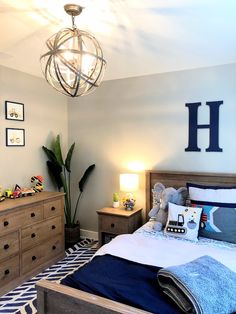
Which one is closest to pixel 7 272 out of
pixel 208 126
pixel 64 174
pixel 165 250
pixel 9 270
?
pixel 9 270

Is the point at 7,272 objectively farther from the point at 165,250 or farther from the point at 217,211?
the point at 217,211

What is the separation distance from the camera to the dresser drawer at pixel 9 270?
8.48 feet

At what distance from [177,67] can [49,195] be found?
225cm

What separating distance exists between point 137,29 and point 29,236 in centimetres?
238

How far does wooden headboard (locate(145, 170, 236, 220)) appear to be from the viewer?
120 inches

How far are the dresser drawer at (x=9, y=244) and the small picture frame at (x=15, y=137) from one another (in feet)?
3.71

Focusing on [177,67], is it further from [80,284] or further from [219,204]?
[80,284]

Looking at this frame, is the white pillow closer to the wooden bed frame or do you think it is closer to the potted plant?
the wooden bed frame

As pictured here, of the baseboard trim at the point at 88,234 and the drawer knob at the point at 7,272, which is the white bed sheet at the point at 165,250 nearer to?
the drawer knob at the point at 7,272

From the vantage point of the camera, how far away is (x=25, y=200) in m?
2.96

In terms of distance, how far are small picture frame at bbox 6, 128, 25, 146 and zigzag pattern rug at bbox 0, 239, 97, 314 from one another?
5.23 feet

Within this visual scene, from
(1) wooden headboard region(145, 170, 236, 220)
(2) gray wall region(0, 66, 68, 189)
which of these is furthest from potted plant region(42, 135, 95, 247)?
(1) wooden headboard region(145, 170, 236, 220)

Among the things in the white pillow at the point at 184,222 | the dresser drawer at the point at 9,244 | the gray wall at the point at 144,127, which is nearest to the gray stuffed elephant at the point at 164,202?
the white pillow at the point at 184,222

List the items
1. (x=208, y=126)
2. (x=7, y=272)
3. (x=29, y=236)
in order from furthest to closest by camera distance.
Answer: (x=208, y=126), (x=29, y=236), (x=7, y=272)
